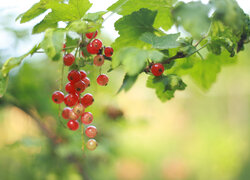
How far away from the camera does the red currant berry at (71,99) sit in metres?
0.45

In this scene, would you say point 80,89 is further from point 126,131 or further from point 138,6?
point 126,131

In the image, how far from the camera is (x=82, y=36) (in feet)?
1.28

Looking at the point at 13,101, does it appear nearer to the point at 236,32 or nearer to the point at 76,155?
the point at 76,155

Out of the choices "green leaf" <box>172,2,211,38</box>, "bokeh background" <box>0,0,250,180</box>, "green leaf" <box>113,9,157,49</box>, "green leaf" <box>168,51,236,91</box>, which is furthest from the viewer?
"bokeh background" <box>0,0,250,180</box>

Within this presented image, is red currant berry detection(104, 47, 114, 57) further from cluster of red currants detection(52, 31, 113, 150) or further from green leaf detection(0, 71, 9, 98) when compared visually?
green leaf detection(0, 71, 9, 98)

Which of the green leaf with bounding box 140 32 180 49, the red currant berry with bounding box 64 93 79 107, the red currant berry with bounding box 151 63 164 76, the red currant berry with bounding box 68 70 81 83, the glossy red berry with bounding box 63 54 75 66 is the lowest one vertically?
the red currant berry with bounding box 64 93 79 107

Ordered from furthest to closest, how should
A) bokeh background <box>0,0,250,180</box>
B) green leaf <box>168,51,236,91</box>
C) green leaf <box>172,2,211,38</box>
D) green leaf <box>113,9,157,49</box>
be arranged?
bokeh background <box>0,0,250,180</box>, green leaf <box>168,51,236,91</box>, green leaf <box>113,9,157,49</box>, green leaf <box>172,2,211,38</box>

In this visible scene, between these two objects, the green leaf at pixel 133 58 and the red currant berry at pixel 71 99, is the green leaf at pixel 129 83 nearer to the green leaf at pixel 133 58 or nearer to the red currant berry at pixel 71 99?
the green leaf at pixel 133 58

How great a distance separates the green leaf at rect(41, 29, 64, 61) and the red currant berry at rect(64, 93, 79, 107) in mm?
138

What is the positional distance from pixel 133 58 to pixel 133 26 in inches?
4.7

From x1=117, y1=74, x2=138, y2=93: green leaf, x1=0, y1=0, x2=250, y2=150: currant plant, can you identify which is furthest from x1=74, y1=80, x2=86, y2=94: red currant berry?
x1=117, y1=74, x2=138, y2=93: green leaf

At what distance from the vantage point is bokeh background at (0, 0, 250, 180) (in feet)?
3.49

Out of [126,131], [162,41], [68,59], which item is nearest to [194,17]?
[162,41]

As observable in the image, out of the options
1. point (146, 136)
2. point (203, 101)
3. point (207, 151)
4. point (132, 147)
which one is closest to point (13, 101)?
point (132, 147)
